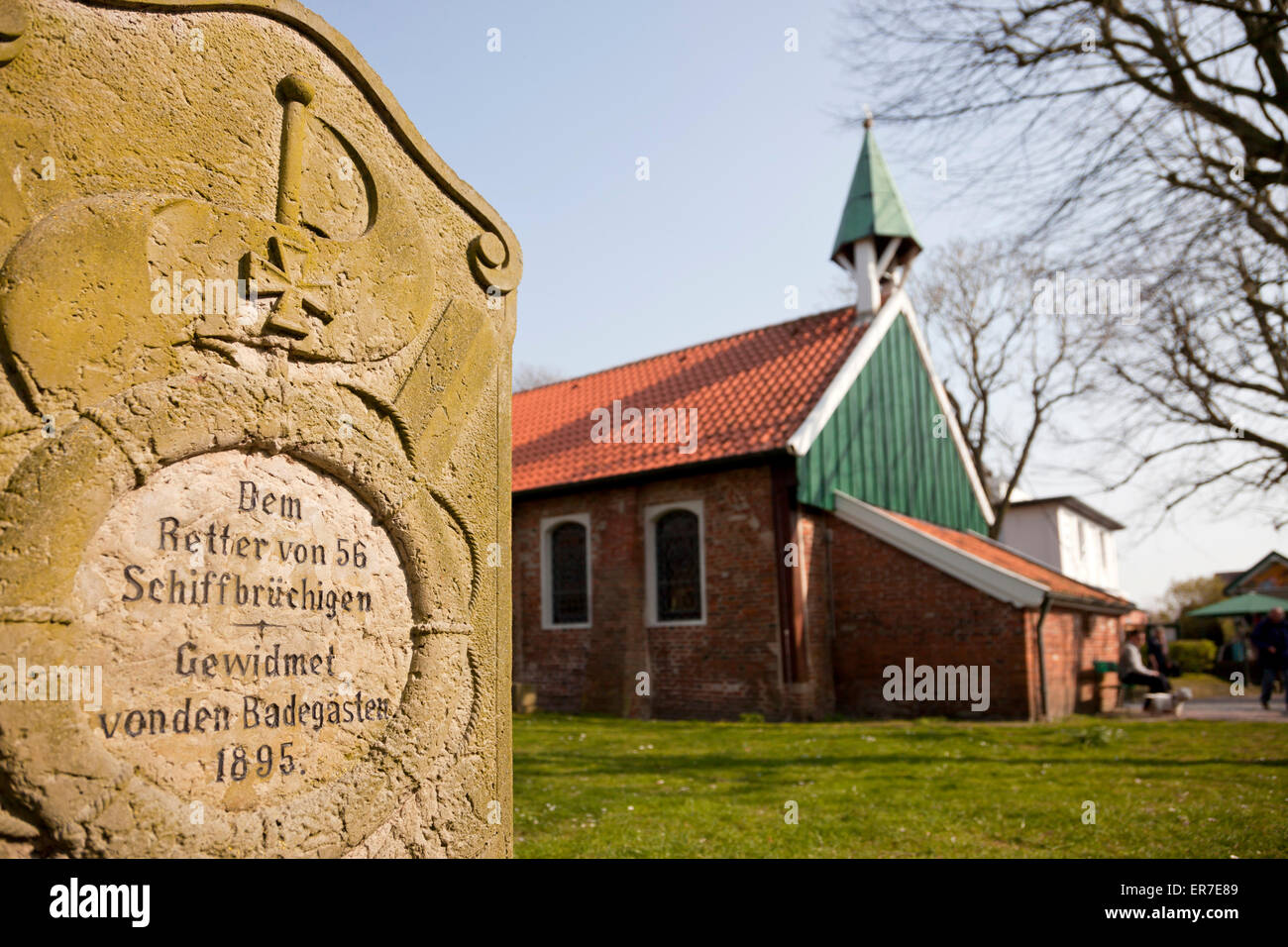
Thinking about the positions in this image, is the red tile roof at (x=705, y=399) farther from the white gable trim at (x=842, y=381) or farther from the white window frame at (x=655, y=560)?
the white window frame at (x=655, y=560)

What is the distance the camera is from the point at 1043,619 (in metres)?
12.8

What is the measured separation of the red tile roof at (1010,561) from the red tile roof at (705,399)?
2.90 m

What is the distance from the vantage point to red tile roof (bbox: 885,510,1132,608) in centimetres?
1546

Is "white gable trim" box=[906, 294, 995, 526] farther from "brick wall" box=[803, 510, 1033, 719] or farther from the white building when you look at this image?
the white building

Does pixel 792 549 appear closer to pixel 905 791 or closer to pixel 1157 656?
pixel 905 791

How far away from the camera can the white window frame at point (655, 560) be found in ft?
47.6

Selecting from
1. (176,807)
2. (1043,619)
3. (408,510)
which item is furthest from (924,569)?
(176,807)

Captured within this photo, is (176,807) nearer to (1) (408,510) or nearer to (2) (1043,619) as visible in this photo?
(1) (408,510)

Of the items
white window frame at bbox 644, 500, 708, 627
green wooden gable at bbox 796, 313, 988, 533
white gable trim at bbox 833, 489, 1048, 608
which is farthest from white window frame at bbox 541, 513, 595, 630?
white gable trim at bbox 833, 489, 1048, 608

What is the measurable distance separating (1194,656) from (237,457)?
106ft

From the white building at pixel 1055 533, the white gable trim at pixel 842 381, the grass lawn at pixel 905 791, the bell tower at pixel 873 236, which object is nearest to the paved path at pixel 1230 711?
the grass lawn at pixel 905 791

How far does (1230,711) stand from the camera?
1519cm

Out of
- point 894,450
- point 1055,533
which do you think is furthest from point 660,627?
point 1055,533

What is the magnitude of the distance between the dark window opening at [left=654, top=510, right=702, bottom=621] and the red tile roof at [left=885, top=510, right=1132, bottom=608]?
141 inches
